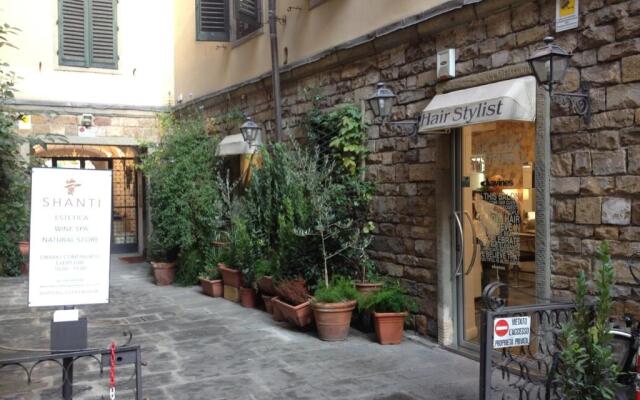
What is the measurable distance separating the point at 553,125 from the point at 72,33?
32.7ft

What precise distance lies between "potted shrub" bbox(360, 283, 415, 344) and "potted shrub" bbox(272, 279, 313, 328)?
27.5 inches

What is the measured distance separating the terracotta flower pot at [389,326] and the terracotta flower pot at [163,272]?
5.17m

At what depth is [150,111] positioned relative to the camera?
12.7 metres

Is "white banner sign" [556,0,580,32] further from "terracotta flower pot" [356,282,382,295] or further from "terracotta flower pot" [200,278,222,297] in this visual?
"terracotta flower pot" [200,278,222,297]

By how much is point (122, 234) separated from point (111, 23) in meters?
5.06

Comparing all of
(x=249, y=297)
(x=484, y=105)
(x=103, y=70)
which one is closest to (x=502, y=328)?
(x=484, y=105)

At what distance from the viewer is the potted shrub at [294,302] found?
657cm

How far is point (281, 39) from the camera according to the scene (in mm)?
8922

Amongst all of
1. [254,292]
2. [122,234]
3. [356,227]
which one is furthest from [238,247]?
[122,234]

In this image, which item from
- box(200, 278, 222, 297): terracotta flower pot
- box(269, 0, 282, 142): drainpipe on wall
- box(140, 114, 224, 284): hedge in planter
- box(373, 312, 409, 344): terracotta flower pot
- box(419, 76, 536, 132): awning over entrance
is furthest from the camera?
box(140, 114, 224, 284): hedge in planter

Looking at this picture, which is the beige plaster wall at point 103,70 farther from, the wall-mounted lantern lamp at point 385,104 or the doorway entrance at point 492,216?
the doorway entrance at point 492,216

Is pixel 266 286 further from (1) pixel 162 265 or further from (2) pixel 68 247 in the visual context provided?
(2) pixel 68 247

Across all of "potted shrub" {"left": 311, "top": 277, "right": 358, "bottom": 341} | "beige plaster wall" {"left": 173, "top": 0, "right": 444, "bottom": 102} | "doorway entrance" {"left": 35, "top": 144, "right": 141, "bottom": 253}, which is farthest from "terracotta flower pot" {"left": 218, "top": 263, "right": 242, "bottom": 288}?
"doorway entrance" {"left": 35, "top": 144, "right": 141, "bottom": 253}

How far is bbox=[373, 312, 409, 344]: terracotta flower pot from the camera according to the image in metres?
6.10
